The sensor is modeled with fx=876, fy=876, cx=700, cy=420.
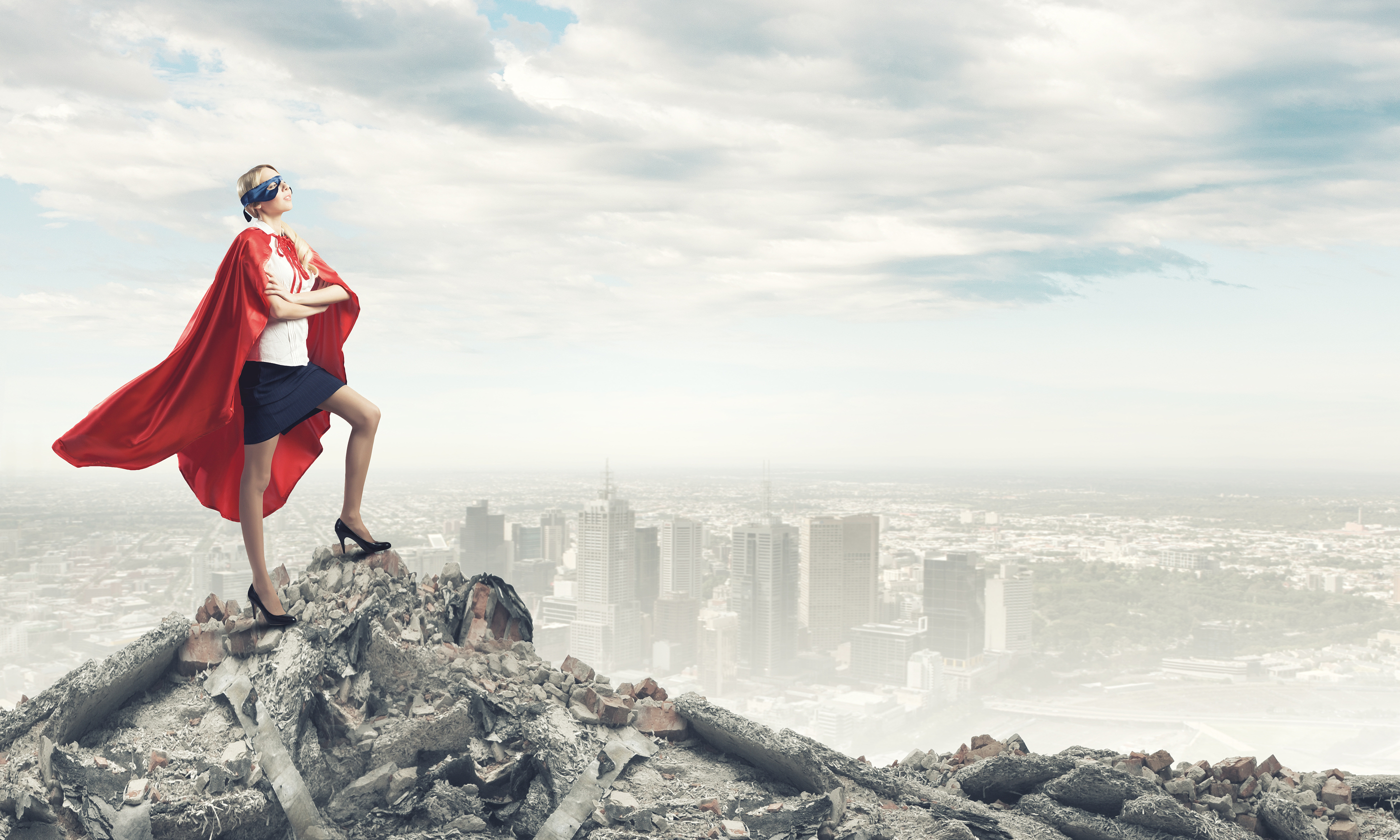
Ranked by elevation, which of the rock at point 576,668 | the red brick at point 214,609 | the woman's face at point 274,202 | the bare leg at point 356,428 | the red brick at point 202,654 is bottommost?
the rock at point 576,668

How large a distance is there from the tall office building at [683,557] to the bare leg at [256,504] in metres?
15.4

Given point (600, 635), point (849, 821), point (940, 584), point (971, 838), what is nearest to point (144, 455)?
point (849, 821)

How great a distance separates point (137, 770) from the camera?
6.10m

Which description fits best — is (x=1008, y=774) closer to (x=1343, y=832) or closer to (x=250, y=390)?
(x=1343, y=832)

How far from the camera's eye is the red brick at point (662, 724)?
7078mm

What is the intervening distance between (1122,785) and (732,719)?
2923mm

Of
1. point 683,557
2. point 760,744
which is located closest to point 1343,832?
point 760,744

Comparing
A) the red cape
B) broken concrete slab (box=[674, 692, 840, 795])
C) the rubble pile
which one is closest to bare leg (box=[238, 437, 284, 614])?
the red cape

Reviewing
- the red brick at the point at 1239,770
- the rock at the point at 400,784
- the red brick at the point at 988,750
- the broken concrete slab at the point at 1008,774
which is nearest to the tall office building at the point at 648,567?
the red brick at the point at 988,750

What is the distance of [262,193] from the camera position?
637cm

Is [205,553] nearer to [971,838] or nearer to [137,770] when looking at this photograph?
[137,770]

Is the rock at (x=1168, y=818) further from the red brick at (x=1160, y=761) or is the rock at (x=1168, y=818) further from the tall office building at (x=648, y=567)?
the tall office building at (x=648, y=567)

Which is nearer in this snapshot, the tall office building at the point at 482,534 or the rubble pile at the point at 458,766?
the rubble pile at the point at 458,766

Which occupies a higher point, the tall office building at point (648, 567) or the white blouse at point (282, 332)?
the white blouse at point (282, 332)
